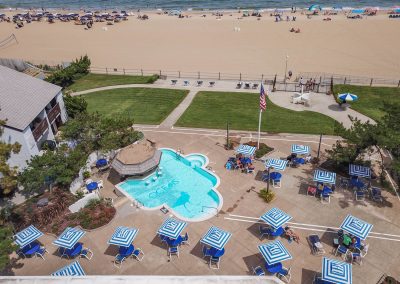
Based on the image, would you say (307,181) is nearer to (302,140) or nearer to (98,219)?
(302,140)

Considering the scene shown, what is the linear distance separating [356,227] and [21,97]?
33.9 meters

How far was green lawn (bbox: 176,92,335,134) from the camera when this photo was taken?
133 feet

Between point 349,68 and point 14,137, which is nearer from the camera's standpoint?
point 14,137

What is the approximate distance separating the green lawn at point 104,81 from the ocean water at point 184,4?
233ft

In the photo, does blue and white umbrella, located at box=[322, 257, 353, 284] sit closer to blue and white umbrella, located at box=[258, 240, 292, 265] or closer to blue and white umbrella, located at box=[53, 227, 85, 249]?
blue and white umbrella, located at box=[258, 240, 292, 265]

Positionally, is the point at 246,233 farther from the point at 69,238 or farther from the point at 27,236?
the point at 27,236

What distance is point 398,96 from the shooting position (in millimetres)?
47375

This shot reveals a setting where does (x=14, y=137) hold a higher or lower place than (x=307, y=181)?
higher

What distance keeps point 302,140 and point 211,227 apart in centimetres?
1725

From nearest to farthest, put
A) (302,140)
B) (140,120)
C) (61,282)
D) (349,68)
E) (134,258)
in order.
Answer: (61,282) → (134,258) → (302,140) → (140,120) → (349,68)

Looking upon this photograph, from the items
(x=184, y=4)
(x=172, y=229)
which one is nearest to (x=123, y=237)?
(x=172, y=229)

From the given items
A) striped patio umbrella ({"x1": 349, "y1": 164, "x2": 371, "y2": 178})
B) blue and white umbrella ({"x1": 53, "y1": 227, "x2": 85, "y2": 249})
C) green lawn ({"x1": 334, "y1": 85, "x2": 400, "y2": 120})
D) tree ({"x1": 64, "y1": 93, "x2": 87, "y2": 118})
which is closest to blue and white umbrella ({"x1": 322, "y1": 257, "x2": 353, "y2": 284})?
striped patio umbrella ({"x1": 349, "y1": 164, "x2": 371, "y2": 178})

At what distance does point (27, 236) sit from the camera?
964 inches

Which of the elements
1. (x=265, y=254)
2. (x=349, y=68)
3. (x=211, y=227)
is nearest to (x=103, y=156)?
(x=211, y=227)
